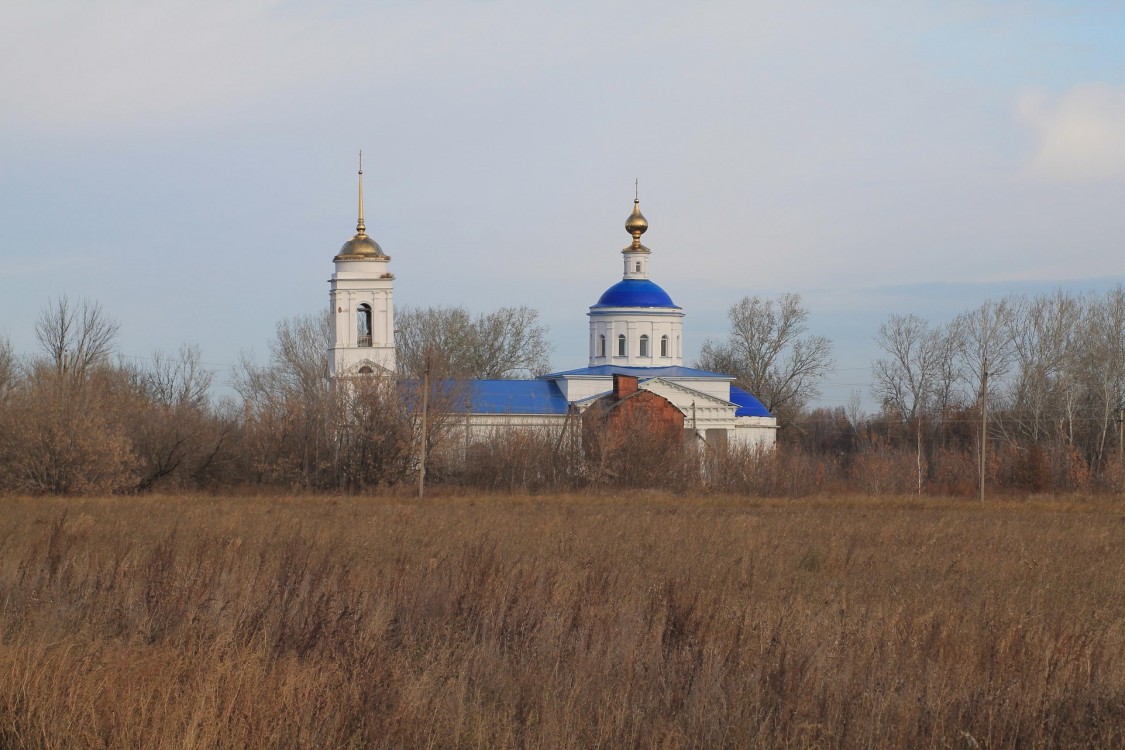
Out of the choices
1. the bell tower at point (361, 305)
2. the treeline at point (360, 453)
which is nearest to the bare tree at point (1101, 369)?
the treeline at point (360, 453)

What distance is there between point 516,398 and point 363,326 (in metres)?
7.47

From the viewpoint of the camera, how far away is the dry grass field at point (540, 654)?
6.53 m

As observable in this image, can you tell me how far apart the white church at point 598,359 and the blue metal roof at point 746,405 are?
4 cm

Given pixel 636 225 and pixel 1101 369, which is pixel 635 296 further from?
pixel 1101 369

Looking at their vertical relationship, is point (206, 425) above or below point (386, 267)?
below

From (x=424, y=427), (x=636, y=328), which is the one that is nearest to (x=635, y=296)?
(x=636, y=328)

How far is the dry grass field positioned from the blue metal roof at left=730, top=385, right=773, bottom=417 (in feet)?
135

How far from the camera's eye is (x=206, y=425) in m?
39.6

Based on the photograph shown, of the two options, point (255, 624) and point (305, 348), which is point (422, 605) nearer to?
point (255, 624)

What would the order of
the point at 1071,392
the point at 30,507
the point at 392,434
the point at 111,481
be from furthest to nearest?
the point at 1071,392
the point at 392,434
the point at 111,481
the point at 30,507

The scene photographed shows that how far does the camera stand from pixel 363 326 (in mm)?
49656

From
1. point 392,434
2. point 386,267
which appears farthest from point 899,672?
point 386,267

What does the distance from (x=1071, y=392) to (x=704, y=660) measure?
57.2m

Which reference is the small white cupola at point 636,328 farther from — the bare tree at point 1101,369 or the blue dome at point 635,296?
the bare tree at point 1101,369
